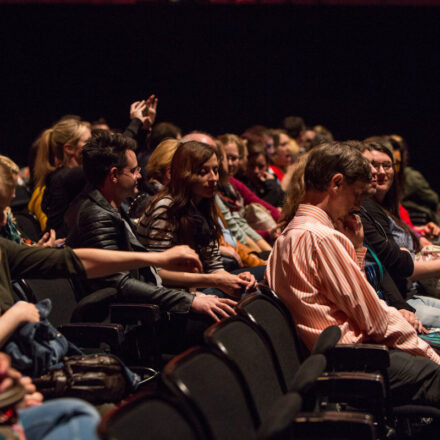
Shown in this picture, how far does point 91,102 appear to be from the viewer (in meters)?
9.27

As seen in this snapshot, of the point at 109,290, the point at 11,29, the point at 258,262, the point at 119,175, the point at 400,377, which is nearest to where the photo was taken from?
the point at 400,377

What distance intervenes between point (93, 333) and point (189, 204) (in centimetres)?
93

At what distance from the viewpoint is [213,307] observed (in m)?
2.80

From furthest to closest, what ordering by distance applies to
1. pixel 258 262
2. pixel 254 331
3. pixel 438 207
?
1. pixel 438 207
2. pixel 258 262
3. pixel 254 331

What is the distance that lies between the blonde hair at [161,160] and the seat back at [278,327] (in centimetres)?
179

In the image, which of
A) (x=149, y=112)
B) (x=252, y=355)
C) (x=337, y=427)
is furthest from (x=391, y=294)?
(x=149, y=112)

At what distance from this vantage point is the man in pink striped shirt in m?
2.45

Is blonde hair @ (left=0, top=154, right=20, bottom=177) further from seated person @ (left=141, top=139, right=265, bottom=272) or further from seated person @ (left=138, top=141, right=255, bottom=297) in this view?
seated person @ (left=141, top=139, right=265, bottom=272)

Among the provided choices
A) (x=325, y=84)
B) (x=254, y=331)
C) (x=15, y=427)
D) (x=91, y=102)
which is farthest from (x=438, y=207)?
(x=15, y=427)

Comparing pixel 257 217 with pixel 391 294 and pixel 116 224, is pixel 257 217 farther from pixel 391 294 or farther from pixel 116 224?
pixel 116 224

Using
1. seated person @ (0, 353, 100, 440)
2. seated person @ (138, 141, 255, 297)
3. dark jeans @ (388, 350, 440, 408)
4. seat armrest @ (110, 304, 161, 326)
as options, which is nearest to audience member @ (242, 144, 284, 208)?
seated person @ (138, 141, 255, 297)

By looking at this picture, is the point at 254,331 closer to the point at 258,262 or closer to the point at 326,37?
the point at 258,262

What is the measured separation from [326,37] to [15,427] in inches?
352

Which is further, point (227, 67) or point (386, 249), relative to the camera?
point (227, 67)
